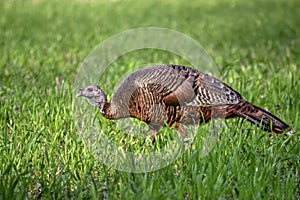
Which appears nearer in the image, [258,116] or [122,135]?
[258,116]

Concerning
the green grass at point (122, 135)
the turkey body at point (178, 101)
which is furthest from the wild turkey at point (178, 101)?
the green grass at point (122, 135)

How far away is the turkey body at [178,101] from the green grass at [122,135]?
0.14 meters

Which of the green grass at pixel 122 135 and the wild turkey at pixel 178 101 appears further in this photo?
the wild turkey at pixel 178 101

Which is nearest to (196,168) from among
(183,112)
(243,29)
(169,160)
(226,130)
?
(169,160)

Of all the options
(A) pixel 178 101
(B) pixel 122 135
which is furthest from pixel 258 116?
(B) pixel 122 135

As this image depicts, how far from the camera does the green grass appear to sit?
329 cm

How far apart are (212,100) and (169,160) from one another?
2.22 feet

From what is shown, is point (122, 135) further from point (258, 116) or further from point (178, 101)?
point (258, 116)

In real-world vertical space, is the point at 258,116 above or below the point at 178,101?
below

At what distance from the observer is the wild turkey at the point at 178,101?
4020 mm

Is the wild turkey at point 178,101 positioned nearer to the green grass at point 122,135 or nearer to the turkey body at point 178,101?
the turkey body at point 178,101

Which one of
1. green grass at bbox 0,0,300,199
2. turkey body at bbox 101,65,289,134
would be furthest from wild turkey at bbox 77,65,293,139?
green grass at bbox 0,0,300,199

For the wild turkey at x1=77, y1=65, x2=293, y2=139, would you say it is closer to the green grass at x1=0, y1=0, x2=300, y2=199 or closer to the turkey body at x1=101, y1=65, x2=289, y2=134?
the turkey body at x1=101, y1=65, x2=289, y2=134

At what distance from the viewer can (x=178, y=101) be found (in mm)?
4047
